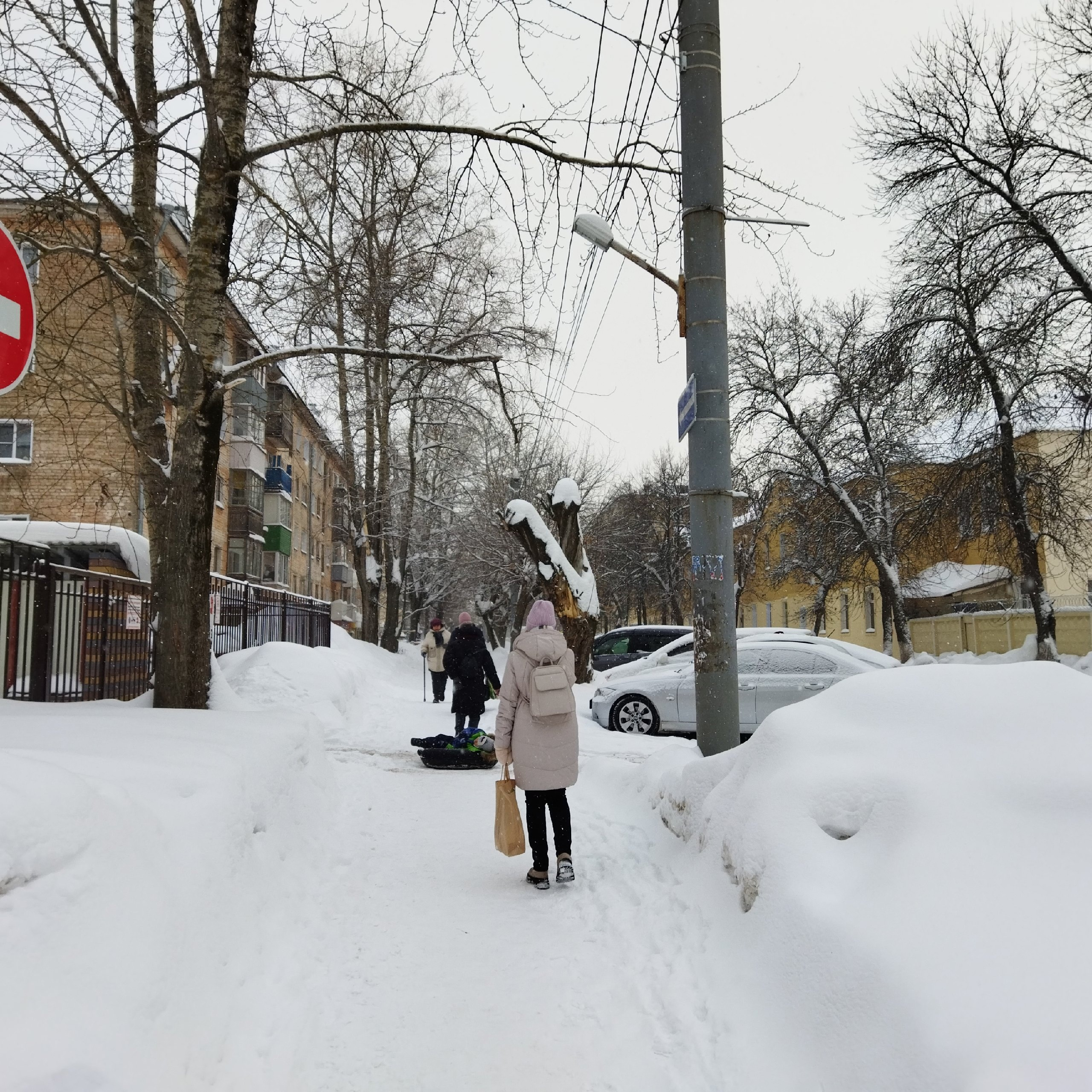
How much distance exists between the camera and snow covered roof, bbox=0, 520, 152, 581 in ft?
44.6

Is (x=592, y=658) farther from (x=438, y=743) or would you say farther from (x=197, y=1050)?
(x=197, y=1050)

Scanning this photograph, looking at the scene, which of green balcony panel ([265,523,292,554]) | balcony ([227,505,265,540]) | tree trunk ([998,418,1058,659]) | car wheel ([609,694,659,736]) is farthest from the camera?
green balcony panel ([265,523,292,554])

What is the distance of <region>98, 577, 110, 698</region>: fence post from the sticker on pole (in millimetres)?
6890

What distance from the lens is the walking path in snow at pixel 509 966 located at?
11.4 ft

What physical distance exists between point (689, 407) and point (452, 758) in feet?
18.2

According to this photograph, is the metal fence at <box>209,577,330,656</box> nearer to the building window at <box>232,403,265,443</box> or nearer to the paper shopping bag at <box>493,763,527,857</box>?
the building window at <box>232,403,265,443</box>

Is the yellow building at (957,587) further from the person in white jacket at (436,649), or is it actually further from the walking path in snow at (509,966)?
the walking path in snow at (509,966)

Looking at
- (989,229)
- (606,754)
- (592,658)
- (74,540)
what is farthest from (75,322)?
(989,229)

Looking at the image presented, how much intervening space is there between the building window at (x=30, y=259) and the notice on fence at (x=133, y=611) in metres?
3.63

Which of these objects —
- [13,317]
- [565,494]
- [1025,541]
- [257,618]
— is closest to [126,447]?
[257,618]

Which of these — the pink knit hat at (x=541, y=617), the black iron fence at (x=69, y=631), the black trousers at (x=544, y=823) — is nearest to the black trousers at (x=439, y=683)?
the black iron fence at (x=69, y=631)

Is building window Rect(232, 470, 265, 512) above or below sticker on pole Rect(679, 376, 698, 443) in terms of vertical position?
above

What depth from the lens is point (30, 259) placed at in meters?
11.4

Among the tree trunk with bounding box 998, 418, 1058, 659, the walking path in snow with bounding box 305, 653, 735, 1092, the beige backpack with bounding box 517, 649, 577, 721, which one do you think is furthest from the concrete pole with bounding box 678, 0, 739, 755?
the tree trunk with bounding box 998, 418, 1058, 659
